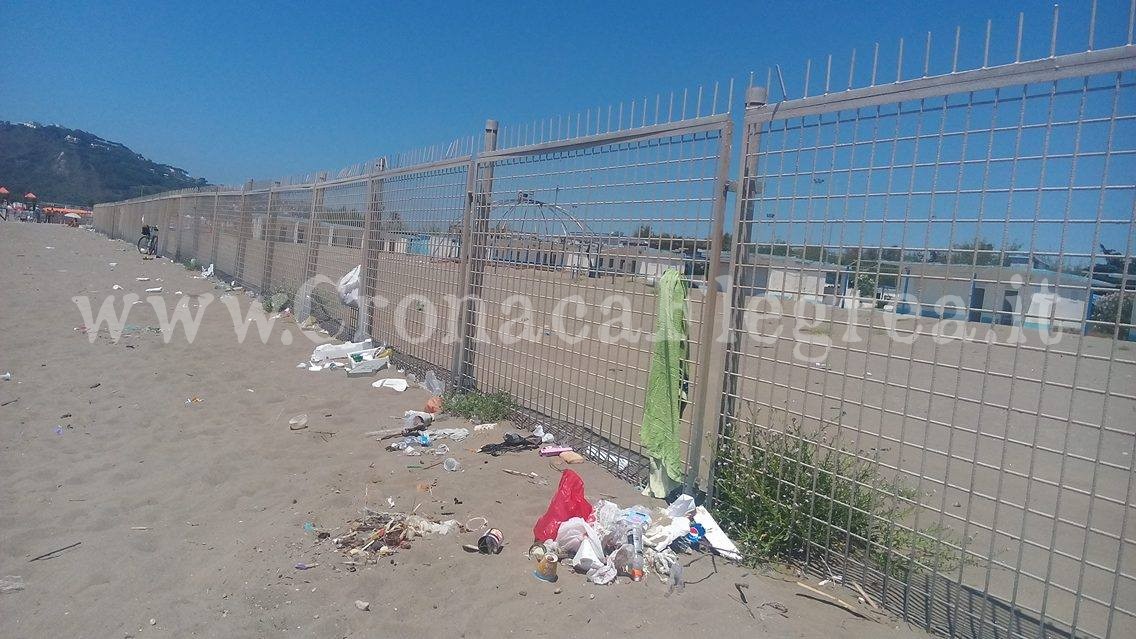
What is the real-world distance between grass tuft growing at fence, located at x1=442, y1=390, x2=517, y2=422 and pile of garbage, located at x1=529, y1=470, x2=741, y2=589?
1.87 meters

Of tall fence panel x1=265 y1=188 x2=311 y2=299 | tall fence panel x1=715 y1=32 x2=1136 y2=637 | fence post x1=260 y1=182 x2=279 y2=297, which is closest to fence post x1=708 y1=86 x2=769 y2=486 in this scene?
tall fence panel x1=715 y1=32 x2=1136 y2=637

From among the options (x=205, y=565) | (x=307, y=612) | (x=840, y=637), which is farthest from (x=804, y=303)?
(x=205, y=565)

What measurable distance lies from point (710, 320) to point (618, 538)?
1226mm

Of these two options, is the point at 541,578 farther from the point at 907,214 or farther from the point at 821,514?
the point at 907,214

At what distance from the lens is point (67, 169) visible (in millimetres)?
93125

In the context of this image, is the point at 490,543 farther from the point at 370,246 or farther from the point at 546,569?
the point at 370,246

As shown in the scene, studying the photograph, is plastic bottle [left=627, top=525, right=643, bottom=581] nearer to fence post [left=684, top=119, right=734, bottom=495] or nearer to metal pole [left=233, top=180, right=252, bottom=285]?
fence post [left=684, top=119, right=734, bottom=495]

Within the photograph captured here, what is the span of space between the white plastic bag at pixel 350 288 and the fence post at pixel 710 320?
5696mm

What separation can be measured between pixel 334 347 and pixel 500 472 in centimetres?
435

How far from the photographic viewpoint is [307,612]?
2777 mm

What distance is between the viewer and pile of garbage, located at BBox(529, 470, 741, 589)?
2.97 m

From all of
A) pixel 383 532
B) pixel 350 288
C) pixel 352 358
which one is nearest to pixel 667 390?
pixel 383 532

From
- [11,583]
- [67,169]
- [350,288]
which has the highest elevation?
[67,169]

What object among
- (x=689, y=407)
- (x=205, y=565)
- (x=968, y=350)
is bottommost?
(x=205, y=565)
